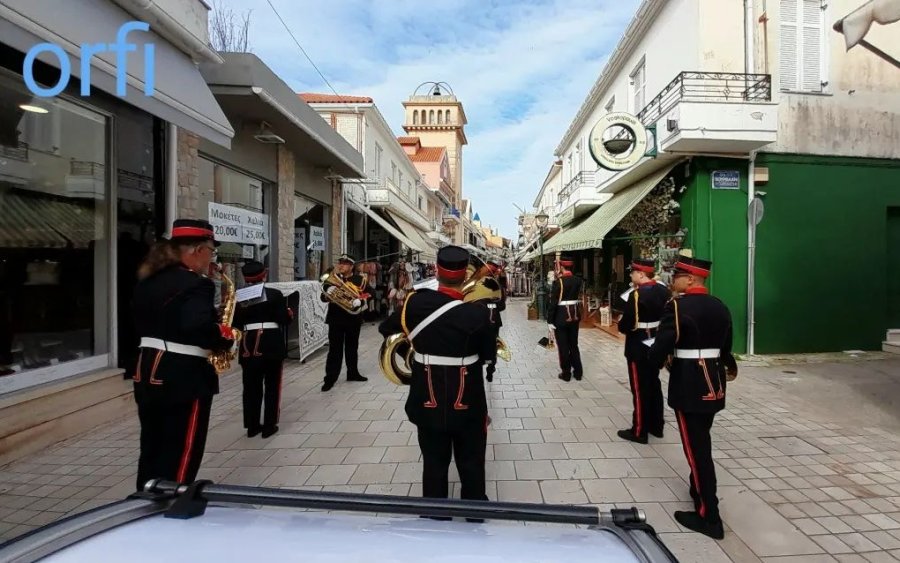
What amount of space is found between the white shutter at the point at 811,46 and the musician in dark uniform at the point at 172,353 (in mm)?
11230

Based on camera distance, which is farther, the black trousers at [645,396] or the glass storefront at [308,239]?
the glass storefront at [308,239]

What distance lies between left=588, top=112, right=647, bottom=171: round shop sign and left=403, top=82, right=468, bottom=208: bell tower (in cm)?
3679

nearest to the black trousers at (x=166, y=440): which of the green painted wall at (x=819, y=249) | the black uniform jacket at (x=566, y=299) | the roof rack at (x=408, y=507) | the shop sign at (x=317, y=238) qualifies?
the roof rack at (x=408, y=507)

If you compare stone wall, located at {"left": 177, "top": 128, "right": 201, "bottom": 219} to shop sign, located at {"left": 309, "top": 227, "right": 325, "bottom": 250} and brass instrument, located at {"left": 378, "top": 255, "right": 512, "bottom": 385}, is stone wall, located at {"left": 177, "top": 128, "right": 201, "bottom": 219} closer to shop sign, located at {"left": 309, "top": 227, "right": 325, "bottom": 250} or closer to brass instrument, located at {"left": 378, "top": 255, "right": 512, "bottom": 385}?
brass instrument, located at {"left": 378, "top": 255, "right": 512, "bottom": 385}

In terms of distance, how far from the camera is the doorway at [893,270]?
9531mm

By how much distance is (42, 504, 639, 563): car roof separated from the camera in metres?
1.18

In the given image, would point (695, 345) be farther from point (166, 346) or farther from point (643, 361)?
point (166, 346)

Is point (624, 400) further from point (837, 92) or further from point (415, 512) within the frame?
point (837, 92)

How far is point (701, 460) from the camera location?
10.3ft

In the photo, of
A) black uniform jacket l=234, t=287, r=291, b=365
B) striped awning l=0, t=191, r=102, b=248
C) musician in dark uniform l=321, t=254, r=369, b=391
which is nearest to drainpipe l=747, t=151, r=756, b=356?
musician in dark uniform l=321, t=254, r=369, b=391

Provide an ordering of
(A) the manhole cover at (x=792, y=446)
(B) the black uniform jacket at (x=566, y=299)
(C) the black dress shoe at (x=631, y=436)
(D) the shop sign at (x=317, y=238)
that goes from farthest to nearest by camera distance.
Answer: (D) the shop sign at (x=317, y=238)
(B) the black uniform jacket at (x=566, y=299)
(C) the black dress shoe at (x=631, y=436)
(A) the manhole cover at (x=792, y=446)

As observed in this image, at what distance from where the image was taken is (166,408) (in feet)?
9.25

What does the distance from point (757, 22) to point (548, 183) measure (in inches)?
891

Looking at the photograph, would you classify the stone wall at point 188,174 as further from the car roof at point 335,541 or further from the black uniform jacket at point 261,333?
the car roof at point 335,541
